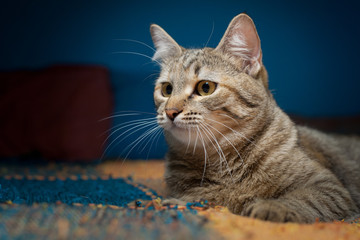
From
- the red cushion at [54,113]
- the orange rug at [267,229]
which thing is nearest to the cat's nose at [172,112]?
the orange rug at [267,229]

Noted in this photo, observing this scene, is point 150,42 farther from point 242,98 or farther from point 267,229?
point 267,229

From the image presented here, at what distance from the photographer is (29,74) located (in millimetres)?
2777

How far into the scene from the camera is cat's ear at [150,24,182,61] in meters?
1.59

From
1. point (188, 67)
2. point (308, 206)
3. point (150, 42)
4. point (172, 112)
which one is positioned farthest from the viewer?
point (150, 42)

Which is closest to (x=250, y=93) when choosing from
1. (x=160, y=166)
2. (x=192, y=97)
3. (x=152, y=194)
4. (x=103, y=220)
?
(x=192, y=97)

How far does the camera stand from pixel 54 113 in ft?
8.63

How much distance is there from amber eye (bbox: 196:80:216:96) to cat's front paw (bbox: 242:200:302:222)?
0.49m

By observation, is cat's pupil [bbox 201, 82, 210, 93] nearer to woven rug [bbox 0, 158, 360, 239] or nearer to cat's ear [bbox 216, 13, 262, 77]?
cat's ear [bbox 216, 13, 262, 77]

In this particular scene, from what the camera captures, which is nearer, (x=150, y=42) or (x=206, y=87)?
(x=206, y=87)

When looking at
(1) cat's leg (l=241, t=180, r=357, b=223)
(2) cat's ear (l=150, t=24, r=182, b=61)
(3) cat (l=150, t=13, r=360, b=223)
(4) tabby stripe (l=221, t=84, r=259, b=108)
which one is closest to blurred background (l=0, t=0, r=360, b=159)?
(2) cat's ear (l=150, t=24, r=182, b=61)

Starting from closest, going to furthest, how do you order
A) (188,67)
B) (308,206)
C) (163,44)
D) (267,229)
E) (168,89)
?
(267,229) < (308,206) < (188,67) < (168,89) < (163,44)

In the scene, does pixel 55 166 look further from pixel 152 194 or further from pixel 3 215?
pixel 3 215

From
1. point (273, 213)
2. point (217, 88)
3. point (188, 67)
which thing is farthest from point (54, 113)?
point (273, 213)

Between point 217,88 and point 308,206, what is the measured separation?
553mm
